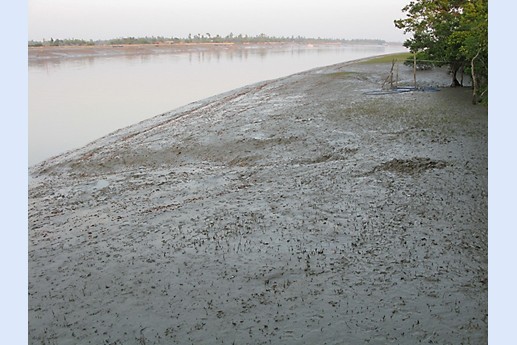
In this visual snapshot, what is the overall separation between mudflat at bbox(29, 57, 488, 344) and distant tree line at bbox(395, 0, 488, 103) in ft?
7.96

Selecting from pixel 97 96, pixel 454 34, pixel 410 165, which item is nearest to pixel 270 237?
pixel 410 165

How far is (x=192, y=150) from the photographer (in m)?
12.7

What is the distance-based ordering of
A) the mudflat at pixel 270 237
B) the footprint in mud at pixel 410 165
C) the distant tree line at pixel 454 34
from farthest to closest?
the distant tree line at pixel 454 34, the footprint in mud at pixel 410 165, the mudflat at pixel 270 237

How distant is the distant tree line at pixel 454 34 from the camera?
45.9ft

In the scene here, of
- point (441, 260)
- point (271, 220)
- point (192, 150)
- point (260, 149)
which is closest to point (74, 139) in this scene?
point (192, 150)

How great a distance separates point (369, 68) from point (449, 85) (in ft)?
27.7

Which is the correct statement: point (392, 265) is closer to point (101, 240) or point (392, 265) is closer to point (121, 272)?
point (121, 272)

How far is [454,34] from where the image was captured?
14.9m

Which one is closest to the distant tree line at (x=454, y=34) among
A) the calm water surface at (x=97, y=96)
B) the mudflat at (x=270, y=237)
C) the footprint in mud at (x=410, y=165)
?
the mudflat at (x=270, y=237)

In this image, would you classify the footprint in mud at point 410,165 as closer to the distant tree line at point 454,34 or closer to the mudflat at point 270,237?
the mudflat at point 270,237

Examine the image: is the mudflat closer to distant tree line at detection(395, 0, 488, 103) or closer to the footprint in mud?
the footprint in mud

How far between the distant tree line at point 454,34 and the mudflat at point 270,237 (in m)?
2.43

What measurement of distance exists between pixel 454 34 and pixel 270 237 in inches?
434

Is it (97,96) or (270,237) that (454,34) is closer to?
(270,237)
